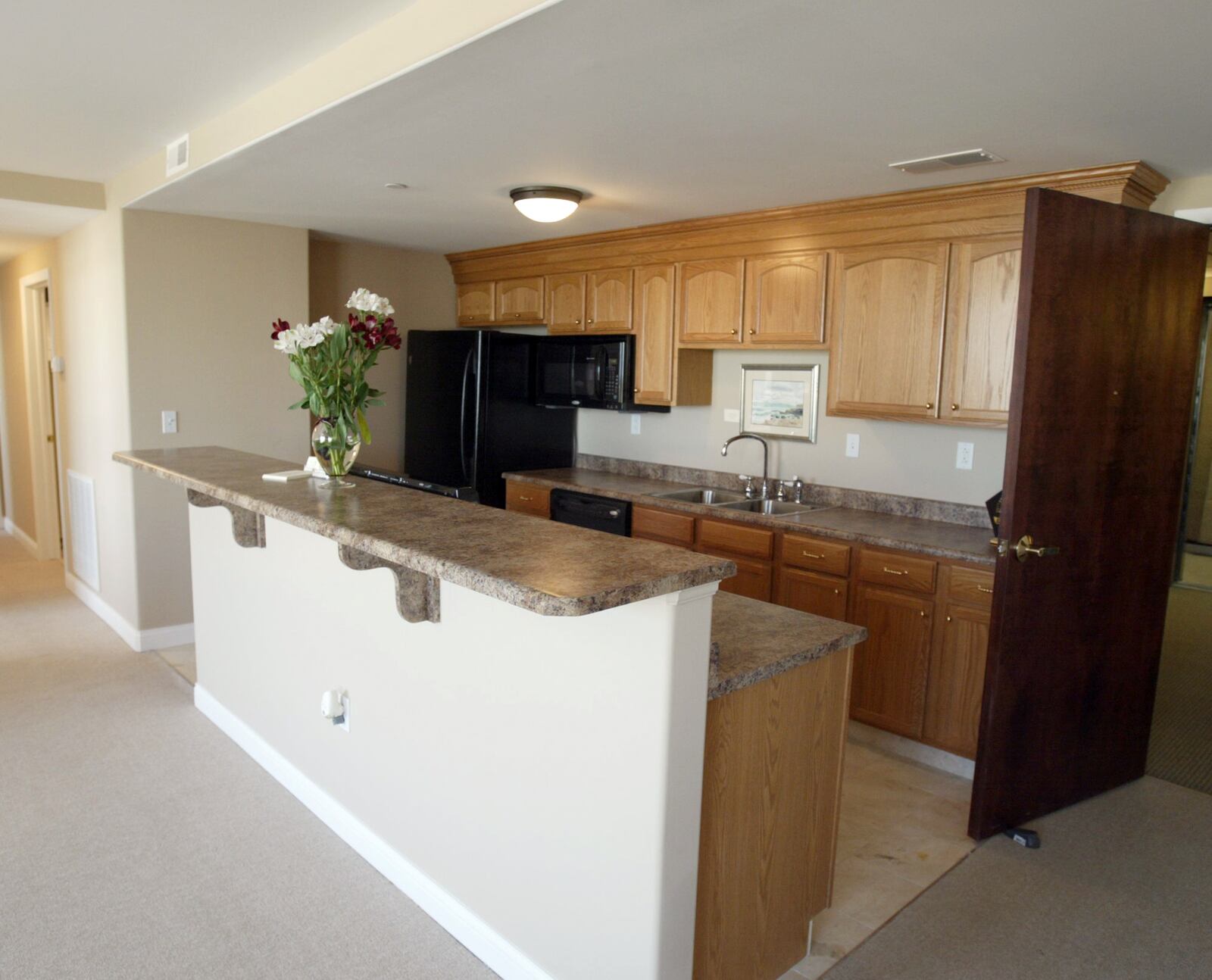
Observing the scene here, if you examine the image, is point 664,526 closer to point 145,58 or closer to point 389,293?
point 389,293

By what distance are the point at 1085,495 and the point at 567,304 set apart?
115 inches

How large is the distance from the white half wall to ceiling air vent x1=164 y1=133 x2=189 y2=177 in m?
1.54

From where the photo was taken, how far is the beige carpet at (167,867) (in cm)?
212

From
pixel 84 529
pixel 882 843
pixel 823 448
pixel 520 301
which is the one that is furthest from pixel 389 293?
Answer: pixel 882 843

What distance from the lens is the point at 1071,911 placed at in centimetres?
240

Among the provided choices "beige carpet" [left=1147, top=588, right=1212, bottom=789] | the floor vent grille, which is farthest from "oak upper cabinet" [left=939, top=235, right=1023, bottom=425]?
the floor vent grille

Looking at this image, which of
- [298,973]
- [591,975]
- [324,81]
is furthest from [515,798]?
[324,81]

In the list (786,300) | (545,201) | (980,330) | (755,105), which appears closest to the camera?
(755,105)

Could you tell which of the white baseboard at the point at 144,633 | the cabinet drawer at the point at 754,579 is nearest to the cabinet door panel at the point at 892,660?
the cabinet drawer at the point at 754,579

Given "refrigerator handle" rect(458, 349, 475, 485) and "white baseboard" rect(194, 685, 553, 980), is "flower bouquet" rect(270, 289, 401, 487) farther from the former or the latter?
"refrigerator handle" rect(458, 349, 475, 485)

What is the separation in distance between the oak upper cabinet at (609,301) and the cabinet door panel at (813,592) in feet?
5.46

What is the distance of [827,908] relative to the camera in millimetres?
2268

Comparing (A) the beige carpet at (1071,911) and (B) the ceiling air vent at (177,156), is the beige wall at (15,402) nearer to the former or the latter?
(B) the ceiling air vent at (177,156)

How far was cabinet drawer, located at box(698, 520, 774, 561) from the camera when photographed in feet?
12.0
